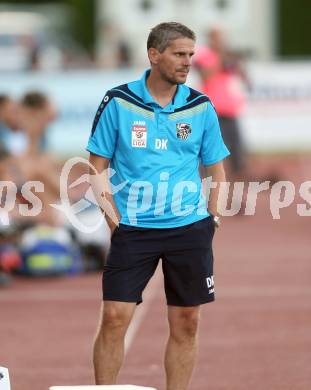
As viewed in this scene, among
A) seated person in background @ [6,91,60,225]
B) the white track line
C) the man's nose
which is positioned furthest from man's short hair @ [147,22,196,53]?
seated person in background @ [6,91,60,225]

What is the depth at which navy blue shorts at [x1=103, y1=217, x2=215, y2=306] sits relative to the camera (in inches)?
307

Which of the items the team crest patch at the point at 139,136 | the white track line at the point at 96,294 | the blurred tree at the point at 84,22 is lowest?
the blurred tree at the point at 84,22

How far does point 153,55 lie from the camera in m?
7.80

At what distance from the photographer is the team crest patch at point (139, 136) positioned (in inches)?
304

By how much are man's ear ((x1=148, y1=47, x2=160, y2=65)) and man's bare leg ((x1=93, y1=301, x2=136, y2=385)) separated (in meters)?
1.33

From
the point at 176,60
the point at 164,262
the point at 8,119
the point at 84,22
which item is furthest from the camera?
the point at 84,22

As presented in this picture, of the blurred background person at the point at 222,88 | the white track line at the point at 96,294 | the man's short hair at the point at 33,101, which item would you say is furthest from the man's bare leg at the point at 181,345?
the blurred background person at the point at 222,88

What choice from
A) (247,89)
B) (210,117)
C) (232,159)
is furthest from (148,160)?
(247,89)

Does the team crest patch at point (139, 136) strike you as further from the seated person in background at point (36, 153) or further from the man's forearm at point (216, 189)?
the seated person in background at point (36, 153)

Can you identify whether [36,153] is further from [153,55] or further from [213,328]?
[153,55]

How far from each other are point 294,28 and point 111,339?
33531 mm

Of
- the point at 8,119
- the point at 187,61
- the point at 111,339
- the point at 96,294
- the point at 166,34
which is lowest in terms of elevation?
the point at 96,294

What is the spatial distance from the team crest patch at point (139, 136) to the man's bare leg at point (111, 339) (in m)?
0.87

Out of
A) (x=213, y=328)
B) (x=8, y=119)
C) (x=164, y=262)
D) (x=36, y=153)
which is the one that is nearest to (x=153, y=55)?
(x=164, y=262)
